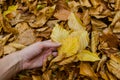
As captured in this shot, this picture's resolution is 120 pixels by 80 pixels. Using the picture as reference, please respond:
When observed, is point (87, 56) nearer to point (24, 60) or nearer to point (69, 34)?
point (69, 34)

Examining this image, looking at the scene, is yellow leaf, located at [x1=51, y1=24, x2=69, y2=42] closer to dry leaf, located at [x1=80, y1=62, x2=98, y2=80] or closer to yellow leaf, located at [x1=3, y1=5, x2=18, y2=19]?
dry leaf, located at [x1=80, y1=62, x2=98, y2=80]

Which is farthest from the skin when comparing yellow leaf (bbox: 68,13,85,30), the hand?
yellow leaf (bbox: 68,13,85,30)

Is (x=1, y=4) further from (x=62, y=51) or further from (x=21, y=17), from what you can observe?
(x=62, y=51)

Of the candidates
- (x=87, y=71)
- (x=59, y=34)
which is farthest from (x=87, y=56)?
Answer: (x=59, y=34)

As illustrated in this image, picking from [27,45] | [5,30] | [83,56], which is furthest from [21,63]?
[83,56]

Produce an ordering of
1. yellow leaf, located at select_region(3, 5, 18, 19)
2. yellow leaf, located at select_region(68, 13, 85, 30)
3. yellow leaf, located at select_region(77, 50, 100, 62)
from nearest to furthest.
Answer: yellow leaf, located at select_region(77, 50, 100, 62), yellow leaf, located at select_region(68, 13, 85, 30), yellow leaf, located at select_region(3, 5, 18, 19)

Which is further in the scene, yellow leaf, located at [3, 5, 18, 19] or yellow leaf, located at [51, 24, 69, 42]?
yellow leaf, located at [3, 5, 18, 19]

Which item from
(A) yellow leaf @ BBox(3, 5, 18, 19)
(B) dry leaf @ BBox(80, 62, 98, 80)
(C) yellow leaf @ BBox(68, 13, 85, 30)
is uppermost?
(A) yellow leaf @ BBox(3, 5, 18, 19)

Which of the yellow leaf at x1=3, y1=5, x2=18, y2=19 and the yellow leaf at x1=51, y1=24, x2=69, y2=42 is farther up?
the yellow leaf at x1=3, y1=5, x2=18, y2=19
